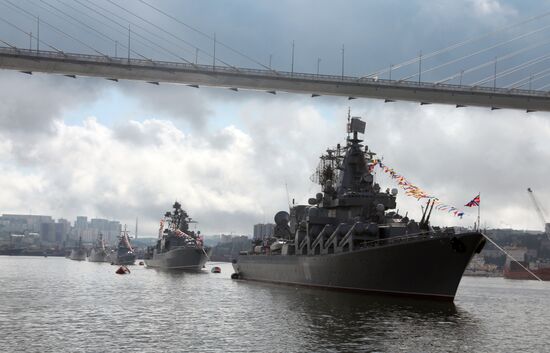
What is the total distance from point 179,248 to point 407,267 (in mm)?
56843

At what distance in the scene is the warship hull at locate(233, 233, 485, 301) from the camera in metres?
35.8

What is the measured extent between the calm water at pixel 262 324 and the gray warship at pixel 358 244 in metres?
1.43

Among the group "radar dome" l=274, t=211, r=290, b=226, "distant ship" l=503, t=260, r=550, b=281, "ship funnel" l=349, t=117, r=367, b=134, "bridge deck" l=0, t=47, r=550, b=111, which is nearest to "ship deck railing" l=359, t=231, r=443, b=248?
"ship funnel" l=349, t=117, r=367, b=134

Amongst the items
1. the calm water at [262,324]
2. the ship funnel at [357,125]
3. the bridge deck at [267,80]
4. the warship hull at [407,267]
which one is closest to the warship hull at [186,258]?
the bridge deck at [267,80]

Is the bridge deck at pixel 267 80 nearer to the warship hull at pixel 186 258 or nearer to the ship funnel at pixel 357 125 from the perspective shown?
the ship funnel at pixel 357 125

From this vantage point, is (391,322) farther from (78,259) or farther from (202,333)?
(78,259)

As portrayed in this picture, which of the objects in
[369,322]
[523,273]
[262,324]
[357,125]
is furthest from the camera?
[523,273]

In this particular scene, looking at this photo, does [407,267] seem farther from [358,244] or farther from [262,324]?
[262,324]

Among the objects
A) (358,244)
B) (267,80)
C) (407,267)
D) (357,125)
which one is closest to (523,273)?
(267,80)

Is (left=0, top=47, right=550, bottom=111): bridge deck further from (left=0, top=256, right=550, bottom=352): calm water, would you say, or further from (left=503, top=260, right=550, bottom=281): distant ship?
(left=503, top=260, right=550, bottom=281): distant ship

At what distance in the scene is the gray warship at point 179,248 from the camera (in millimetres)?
89019

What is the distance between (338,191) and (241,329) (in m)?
24.7

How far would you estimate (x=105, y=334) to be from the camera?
23609mm

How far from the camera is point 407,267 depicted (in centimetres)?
3688
